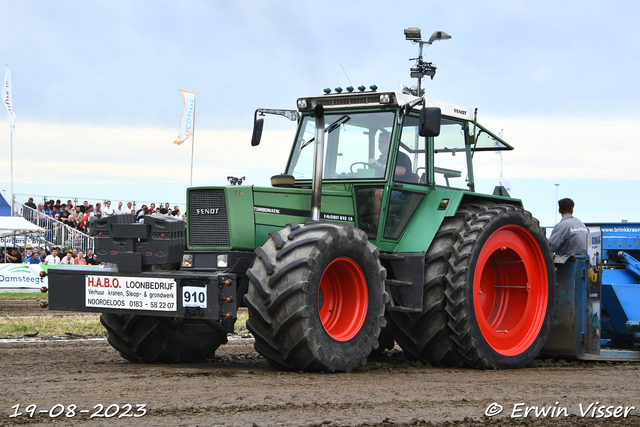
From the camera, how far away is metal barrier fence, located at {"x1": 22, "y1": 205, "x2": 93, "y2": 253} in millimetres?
25481

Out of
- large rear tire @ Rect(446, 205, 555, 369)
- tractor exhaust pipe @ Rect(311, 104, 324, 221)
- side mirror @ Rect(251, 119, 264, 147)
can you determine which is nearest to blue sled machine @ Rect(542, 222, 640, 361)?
large rear tire @ Rect(446, 205, 555, 369)

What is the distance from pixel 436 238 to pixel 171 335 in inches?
112

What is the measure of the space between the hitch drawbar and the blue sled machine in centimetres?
420

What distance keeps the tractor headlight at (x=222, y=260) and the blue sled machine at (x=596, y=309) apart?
13.0 feet

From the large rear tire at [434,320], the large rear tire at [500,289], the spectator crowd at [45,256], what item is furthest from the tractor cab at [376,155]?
the spectator crowd at [45,256]

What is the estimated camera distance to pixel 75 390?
5613 millimetres

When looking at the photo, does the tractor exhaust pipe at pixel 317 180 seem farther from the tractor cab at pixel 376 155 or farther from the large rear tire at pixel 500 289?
the large rear tire at pixel 500 289

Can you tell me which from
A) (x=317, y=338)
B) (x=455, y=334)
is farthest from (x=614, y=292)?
(x=317, y=338)

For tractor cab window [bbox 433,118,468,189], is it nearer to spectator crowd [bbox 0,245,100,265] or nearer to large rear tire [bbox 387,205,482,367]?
large rear tire [bbox 387,205,482,367]


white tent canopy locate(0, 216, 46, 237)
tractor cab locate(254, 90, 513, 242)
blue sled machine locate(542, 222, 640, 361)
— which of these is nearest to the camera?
tractor cab locate(254, 90, 513, 242)

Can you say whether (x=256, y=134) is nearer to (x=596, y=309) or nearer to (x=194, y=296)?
(x=194, y=296)

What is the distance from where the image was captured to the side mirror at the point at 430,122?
291 inches

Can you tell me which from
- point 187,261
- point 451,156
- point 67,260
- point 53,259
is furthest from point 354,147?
point 53,259

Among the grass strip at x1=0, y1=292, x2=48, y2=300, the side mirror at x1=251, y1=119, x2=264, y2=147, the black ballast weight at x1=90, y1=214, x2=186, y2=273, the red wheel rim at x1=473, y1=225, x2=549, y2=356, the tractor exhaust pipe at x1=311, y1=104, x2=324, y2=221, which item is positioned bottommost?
the grass strip at x1=0, y1=292, x2=48, y2=300
